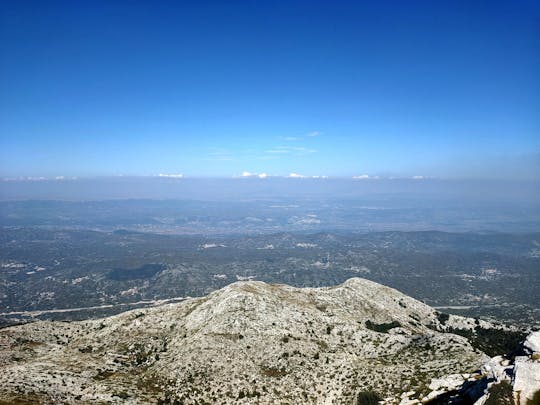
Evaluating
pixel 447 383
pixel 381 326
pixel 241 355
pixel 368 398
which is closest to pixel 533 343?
pixel 447 383

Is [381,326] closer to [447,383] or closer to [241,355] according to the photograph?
[447,383]

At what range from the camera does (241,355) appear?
66.6 metres

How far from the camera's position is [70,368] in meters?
62.0

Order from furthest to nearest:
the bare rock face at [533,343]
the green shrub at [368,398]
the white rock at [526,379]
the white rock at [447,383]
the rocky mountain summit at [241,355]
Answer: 1. the rocky mountain summit at [241,355]
2. the green shrub at [368,398]
3. the white rock at [447,383]
4. the bare rock face at [533,343]
5. the white rock at [526,379]

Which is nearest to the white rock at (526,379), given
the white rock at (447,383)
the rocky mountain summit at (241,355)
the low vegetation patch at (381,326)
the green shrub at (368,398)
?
the rocky mountain summit at (241,355)

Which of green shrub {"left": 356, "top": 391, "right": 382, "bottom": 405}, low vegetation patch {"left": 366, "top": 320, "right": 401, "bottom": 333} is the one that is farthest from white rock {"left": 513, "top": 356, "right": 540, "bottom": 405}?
low vegetation patch {"left": 366, "top": 320, "right": 401, "bottom": 333}

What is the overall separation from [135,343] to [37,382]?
23.0 metres

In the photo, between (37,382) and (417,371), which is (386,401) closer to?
(417,371)

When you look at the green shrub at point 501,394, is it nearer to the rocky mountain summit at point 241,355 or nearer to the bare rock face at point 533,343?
the rocky mountain summit at point 241,355

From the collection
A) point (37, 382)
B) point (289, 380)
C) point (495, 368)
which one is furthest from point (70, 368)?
point (495, 368)

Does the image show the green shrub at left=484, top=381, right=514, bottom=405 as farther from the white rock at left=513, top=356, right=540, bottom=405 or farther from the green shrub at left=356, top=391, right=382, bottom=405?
the green shrub at left=356, top=391, right=382, bottom=405

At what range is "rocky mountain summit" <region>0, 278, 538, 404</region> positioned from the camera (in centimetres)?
5566

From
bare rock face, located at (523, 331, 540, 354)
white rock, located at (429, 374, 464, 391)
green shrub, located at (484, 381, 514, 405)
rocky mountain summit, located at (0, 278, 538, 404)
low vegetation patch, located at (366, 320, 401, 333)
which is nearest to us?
green shrub, located at (484, 381, 514, 405)

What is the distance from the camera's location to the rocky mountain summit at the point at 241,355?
55656mm
